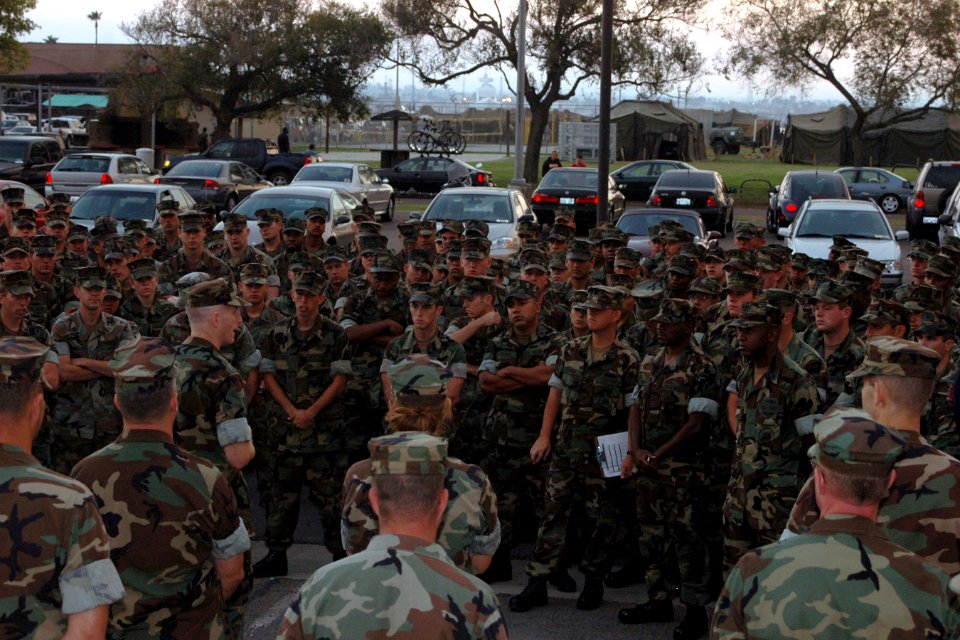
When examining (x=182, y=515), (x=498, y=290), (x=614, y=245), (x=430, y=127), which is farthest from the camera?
(x=430, y=127)

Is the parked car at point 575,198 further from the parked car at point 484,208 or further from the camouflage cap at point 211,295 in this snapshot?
the camouflage cap at point 211,295

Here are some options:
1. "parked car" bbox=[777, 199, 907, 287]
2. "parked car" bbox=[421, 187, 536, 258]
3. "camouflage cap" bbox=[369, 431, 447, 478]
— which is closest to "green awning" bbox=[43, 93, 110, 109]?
"parked car" bbox=[421, 187, 536, 258]

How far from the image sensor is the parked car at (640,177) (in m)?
35.2

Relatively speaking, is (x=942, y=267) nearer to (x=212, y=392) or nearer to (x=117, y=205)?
(x=212, y=392)

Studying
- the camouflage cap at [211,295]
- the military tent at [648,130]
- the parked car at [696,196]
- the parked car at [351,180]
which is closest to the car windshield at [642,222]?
the parked car at [696,196]

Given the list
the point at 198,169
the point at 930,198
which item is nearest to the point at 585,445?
the point at 198,169

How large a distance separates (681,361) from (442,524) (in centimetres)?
299

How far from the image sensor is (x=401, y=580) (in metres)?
2.95

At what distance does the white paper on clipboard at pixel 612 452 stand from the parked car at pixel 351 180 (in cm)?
2062

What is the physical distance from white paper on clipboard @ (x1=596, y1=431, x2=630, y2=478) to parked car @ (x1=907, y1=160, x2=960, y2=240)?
70.6 ft

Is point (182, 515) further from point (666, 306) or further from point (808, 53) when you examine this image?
point (808, 53)

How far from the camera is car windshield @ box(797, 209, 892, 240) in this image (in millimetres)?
17547

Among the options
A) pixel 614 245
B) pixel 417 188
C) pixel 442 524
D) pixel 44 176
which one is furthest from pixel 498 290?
pixel 417 188

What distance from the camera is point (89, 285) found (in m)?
7.57
